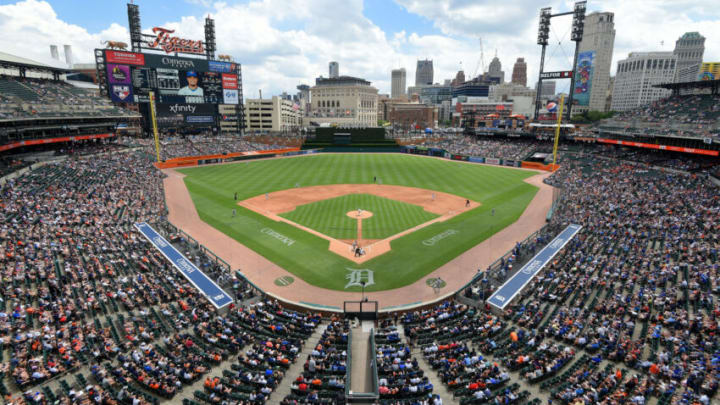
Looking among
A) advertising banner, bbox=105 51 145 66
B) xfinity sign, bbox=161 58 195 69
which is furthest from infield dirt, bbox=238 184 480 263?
advertising banner, bbox=105 51 145 66

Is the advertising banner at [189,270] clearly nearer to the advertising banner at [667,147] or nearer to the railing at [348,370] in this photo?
the railing at [348,370]

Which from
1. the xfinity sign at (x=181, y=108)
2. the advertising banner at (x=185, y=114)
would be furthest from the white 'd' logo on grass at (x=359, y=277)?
the xfinity sign at (x=181, y=108)

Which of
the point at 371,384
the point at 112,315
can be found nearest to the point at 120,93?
the point at 112,315

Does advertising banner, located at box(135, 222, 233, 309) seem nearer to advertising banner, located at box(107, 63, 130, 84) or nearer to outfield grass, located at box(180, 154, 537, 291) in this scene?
outfield grass, located at box(180, 154, 537, 291)

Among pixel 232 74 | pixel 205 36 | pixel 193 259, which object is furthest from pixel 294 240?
pixel 205 36

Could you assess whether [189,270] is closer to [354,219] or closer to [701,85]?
[354,219]
